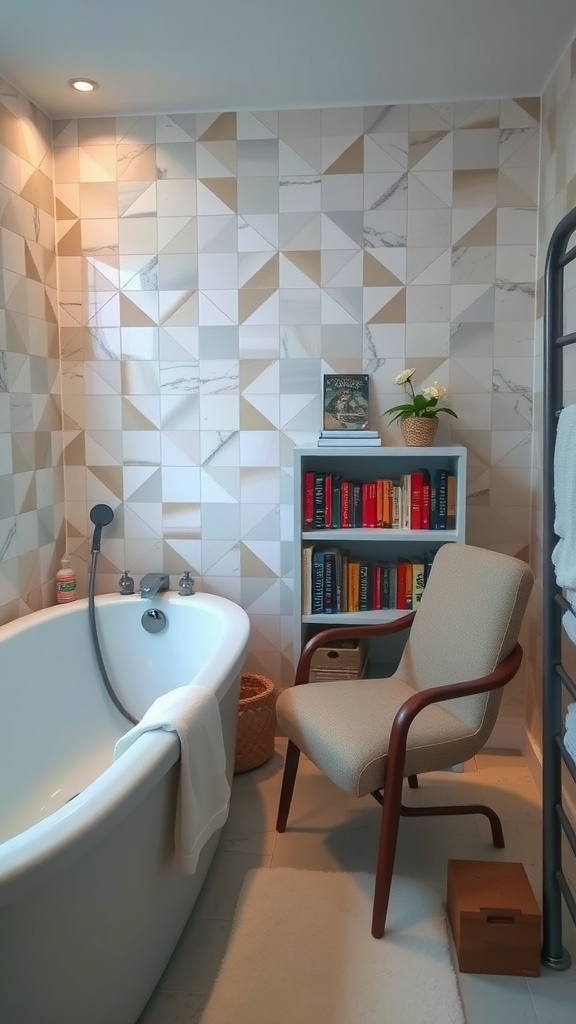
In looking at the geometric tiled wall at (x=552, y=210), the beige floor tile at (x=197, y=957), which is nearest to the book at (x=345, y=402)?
the geometric tiled wall at (x=552, y=210)

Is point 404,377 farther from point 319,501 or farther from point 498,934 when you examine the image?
point 498,934

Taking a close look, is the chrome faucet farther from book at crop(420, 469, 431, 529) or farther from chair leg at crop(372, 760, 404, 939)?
chair leg at crop(372, 760, 404, 939)

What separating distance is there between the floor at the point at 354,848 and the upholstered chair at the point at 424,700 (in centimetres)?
10

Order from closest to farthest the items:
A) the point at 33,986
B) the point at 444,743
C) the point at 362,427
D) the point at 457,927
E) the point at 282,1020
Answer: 1. the point at 33,986
2. the point at 282,1020
3. the point at 457,927
4. the point at 444,743
5. the point at 362,427

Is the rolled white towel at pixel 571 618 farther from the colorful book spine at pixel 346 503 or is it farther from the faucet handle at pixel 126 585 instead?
the faucet handle at pixel 126 585

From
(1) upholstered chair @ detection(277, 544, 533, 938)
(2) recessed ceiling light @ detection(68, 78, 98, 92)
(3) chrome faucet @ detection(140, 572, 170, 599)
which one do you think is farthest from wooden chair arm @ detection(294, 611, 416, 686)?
(2) recessed ceiling light @ detection(68, 78, 98, 92)

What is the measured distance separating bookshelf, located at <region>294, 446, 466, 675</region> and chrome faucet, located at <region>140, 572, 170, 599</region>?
0.51 metres

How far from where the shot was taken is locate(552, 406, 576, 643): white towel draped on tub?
1.46 metres

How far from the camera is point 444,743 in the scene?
1947 millimetres

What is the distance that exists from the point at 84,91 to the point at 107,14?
0.54 m

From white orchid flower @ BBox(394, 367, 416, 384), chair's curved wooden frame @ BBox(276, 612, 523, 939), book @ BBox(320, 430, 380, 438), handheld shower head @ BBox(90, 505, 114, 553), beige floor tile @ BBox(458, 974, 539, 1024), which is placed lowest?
beige floor tile @ BBox(458, 974, 539, 1024)

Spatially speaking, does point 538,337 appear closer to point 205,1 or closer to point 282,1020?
point 205,1

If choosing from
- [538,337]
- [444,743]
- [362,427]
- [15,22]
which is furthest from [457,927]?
[15,22]

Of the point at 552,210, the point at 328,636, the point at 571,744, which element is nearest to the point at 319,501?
the point at 328,636
